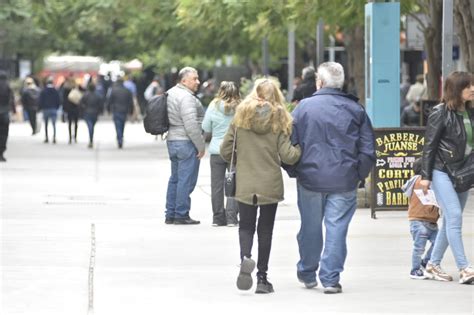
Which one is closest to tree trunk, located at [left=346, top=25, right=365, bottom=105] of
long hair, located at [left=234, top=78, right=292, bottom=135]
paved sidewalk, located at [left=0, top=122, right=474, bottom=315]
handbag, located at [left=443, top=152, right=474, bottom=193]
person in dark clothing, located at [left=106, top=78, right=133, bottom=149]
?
person in dark clothing, located at [left=106, top=78, right=133, bottom=149]

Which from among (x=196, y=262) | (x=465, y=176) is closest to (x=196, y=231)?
(x=196, y=262)

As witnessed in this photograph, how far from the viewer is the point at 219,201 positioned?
15.0m

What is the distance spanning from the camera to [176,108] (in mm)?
15125

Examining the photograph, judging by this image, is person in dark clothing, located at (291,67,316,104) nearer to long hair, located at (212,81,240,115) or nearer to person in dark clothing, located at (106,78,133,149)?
long hair, located at (212,81,240,115)

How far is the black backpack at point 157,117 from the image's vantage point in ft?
49.4

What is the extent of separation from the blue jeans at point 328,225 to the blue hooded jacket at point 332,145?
0.30 feet

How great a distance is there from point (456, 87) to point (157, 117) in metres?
5.27

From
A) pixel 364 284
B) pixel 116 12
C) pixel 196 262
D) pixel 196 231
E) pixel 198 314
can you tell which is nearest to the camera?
pixel 198 314

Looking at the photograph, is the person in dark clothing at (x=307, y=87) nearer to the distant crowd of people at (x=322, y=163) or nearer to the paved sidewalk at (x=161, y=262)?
the paved sidewalk at (x=161, y=262)

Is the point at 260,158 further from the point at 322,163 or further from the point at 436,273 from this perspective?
the point at 436,273

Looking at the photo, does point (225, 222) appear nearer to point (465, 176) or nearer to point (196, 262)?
point (196, 262)

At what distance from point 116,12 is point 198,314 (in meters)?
23.9

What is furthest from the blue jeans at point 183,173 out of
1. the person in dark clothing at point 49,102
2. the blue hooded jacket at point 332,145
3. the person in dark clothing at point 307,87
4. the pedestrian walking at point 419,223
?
the person in dark clothing at point 49,102

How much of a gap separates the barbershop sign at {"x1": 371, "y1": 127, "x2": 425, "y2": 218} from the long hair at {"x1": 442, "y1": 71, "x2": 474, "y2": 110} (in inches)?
193
